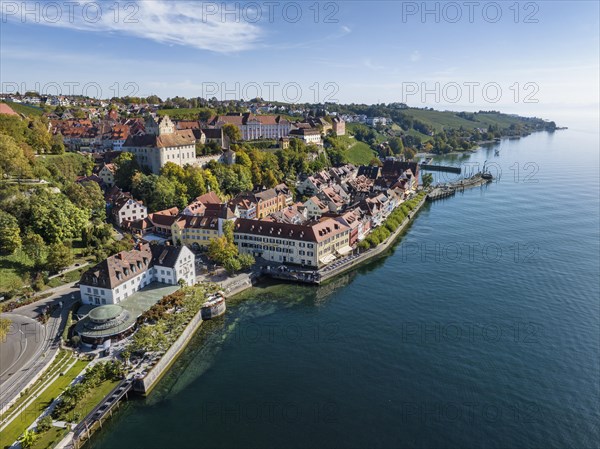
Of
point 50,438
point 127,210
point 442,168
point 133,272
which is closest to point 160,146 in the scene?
point 127,210

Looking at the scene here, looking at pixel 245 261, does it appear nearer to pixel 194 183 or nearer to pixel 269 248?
pixel 269 248

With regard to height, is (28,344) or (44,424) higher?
(28,344)

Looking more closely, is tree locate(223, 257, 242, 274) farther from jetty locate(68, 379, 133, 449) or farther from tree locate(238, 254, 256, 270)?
jetty locate(68, 379, 133, 449)

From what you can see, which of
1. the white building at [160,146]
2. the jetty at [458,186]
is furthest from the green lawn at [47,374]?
the jetty at [458,186]

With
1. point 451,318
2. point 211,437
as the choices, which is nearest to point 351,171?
point 451,318

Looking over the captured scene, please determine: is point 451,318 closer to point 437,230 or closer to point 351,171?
point 437,230

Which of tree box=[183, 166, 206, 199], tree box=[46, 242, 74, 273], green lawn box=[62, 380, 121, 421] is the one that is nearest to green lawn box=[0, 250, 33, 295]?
tree box=[46, 242, 74, 273]
